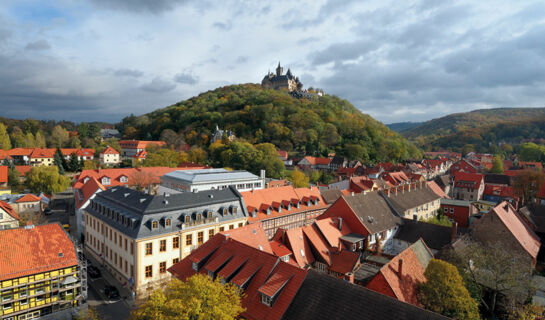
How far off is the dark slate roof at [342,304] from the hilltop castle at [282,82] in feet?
567

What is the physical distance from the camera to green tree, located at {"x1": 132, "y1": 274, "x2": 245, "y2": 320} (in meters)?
13.2

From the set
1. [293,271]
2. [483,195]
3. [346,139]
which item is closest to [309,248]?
[293,271]

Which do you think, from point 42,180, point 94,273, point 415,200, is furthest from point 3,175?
point 415,200

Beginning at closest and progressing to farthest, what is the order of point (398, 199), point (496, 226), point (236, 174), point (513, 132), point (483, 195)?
point (496, 226)
point (398, 199)
point (236, 174)
point (483, 195)
point (513, 132)

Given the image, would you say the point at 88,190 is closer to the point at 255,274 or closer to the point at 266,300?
the point at 255,274

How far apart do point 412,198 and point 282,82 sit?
148983 millimetres

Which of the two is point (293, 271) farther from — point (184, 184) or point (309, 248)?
point (184, 184)

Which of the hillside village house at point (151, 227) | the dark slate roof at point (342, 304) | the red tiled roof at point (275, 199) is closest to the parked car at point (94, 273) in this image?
the hillside village house at point (151, 227)

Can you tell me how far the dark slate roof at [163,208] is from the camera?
28.8m

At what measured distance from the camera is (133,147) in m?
107

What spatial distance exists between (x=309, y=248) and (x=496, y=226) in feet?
70.1

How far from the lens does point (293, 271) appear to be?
59.8 ft

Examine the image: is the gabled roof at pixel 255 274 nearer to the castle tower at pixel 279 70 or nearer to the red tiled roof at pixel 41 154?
the red tiled roof at pixel 41 154

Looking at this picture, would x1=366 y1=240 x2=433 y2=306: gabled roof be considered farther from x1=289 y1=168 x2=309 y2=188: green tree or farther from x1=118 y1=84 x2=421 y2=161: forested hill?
x1=118 y1=84 x2=421 y2=161: forested hill
